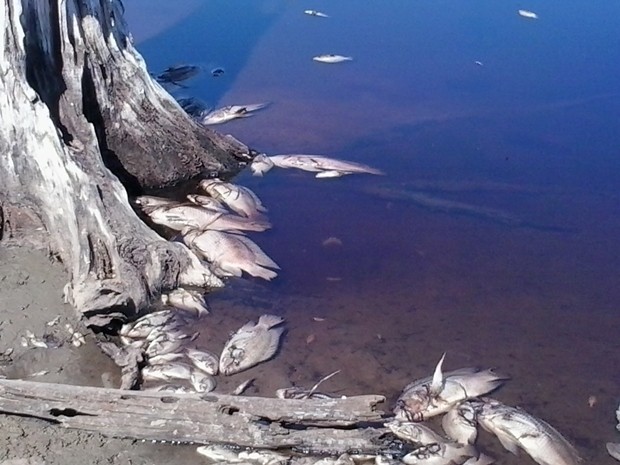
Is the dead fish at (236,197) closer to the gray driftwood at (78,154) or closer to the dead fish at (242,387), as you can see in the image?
the gray driftwood at (78,154)

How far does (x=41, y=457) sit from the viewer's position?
3.68 m

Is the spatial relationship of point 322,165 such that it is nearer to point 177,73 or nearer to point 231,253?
point 231,253

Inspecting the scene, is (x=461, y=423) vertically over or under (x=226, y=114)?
under

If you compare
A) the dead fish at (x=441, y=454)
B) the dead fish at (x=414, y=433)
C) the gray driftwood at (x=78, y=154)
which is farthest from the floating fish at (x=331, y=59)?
the dead fish at (x=441, y=454)

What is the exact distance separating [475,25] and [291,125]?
11.8 feet

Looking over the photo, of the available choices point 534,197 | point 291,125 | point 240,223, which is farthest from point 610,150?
point 240,223

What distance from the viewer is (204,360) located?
4492mm

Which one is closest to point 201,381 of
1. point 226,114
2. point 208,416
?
point 208,416

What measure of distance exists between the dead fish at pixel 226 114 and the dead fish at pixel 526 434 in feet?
13.2

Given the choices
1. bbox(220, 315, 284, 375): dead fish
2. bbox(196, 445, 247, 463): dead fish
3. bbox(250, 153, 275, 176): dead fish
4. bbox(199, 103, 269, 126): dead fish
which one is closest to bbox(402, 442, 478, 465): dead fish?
bbox(196, 445, 247, 463): dead fish

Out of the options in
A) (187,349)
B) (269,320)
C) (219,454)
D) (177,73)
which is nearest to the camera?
(219,454)

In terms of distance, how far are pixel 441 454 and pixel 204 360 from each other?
1.37 meters

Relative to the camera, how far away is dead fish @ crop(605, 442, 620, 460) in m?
3.96

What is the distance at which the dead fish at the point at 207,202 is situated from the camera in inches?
235
